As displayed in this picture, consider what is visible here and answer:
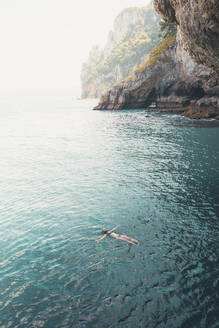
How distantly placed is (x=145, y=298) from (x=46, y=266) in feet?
21.5

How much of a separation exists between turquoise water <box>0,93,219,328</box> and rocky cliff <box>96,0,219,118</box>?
14768mm

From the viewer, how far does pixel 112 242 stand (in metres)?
15.2

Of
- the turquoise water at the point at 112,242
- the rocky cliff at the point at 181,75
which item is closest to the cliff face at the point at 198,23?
the rocky cliff at the point at 181,75

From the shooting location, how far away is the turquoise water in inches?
406

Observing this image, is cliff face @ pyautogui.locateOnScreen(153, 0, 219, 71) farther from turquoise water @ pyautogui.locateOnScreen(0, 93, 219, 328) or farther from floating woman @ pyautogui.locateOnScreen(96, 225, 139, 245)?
floating woman @ pyautogui.locateOnScreen(96, 225, 139, 245)

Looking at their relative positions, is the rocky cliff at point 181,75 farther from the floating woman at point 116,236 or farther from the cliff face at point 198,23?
Answer: the floating woman at point 116,236

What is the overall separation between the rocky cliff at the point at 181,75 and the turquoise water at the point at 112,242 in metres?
14.8

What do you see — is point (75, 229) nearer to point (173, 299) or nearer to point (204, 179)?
point (173, 299)

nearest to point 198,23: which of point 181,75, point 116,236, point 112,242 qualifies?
point 116,236

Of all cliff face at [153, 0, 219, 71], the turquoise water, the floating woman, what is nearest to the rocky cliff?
cliff face at [153, 0, 219, 71]

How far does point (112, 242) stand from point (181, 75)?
236 feet

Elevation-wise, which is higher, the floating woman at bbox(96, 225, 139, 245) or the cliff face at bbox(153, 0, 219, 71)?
the cliff face at bbox(153, 0, 219, 71)

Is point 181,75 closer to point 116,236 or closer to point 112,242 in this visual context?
point 116,236

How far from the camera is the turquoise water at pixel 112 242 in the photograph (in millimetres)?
10312
